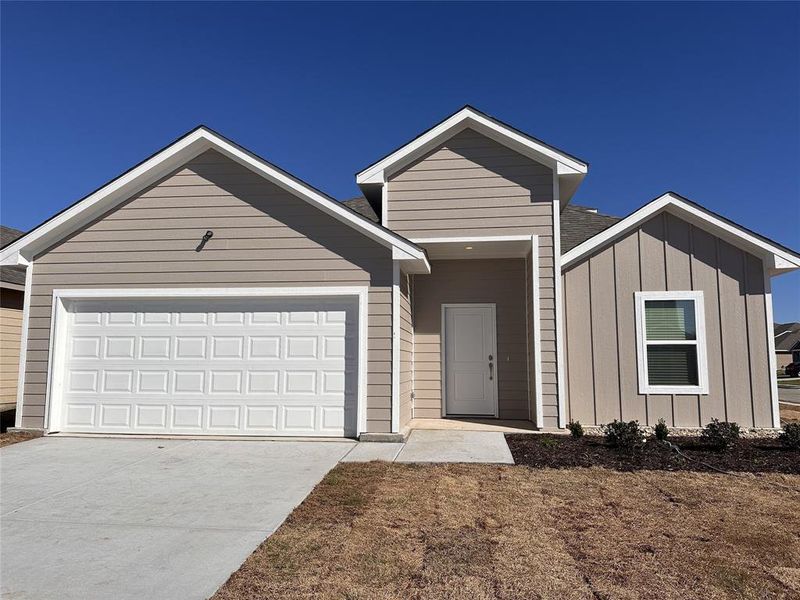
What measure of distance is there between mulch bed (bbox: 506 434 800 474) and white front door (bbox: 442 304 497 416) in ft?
7.44

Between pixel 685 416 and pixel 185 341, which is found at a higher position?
pixel 185 341

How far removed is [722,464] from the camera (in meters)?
6.23

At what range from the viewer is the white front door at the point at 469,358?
9.98 metres

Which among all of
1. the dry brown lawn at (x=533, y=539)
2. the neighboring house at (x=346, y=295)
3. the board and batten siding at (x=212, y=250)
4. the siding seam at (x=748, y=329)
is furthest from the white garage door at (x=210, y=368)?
the siding seam at (x=748, y=329)

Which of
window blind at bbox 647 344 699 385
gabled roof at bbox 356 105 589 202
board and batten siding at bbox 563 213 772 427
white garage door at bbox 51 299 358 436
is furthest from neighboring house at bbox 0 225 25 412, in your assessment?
window blind at bbox 647 344 699 385

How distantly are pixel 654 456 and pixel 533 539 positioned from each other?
3.68 m

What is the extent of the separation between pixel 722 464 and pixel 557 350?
2.84 m

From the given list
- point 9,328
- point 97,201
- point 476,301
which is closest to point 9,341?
point 9,328

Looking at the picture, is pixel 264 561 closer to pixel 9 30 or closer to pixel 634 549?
pixel 634 549

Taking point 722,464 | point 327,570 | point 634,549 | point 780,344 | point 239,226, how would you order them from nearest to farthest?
point 327,570, point 634,549, point 722,464, point 239,226, point 780,344

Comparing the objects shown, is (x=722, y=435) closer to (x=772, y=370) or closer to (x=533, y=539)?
(x=772, y=370)

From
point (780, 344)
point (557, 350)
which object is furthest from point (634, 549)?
point (780, 344)

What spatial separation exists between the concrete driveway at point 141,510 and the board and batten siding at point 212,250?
208 cm

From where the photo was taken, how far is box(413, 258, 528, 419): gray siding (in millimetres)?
9859
